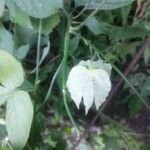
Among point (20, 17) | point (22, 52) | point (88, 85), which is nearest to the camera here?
point (88, 85)

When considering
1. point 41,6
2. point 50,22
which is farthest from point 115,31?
point 41,6

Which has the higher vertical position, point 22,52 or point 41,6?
point 41,6

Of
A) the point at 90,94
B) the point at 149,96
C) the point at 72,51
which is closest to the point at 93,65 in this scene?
the point at 90,94

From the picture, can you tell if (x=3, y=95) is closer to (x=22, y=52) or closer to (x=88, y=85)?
(x=88, y=85)

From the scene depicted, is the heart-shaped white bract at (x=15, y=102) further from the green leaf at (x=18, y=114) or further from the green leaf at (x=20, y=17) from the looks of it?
the green leaf at (x=20, y=17)

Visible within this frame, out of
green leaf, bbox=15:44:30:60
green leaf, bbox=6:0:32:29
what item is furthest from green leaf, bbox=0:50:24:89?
green leaf, bbox=15:44:30:60

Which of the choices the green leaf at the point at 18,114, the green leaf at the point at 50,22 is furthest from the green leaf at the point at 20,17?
the green leaf at the point at 18,114

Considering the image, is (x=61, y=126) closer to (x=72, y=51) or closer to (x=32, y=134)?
(x=72, y=51)
